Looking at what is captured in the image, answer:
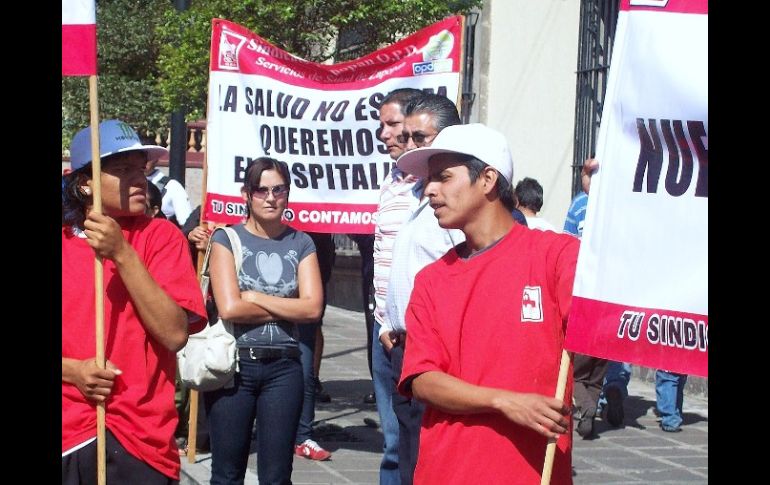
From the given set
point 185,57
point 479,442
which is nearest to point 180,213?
point 185,57

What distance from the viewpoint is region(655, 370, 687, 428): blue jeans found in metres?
9.99

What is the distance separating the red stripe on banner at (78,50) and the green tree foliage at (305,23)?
5723 millimetres

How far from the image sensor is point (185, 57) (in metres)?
11.5

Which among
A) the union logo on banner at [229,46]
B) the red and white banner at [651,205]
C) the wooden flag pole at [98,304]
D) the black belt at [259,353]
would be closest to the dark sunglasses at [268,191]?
the black belt at [259,353]

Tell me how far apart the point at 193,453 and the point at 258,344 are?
2.12 meters

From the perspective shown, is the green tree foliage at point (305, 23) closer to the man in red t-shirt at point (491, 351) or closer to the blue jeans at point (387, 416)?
the blue jeans at point (387, 416)

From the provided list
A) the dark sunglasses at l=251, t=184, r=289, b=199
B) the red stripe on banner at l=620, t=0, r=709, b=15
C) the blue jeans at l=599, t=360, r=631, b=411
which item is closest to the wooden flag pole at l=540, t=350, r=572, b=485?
the red stripe on banner at l=620, t=0, r=709, b=15

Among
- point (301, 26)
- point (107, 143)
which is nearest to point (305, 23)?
point (301, 26)

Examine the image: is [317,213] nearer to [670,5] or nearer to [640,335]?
[640,335]

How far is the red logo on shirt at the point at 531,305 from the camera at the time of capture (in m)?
3.84

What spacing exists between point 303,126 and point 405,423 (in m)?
3.67
